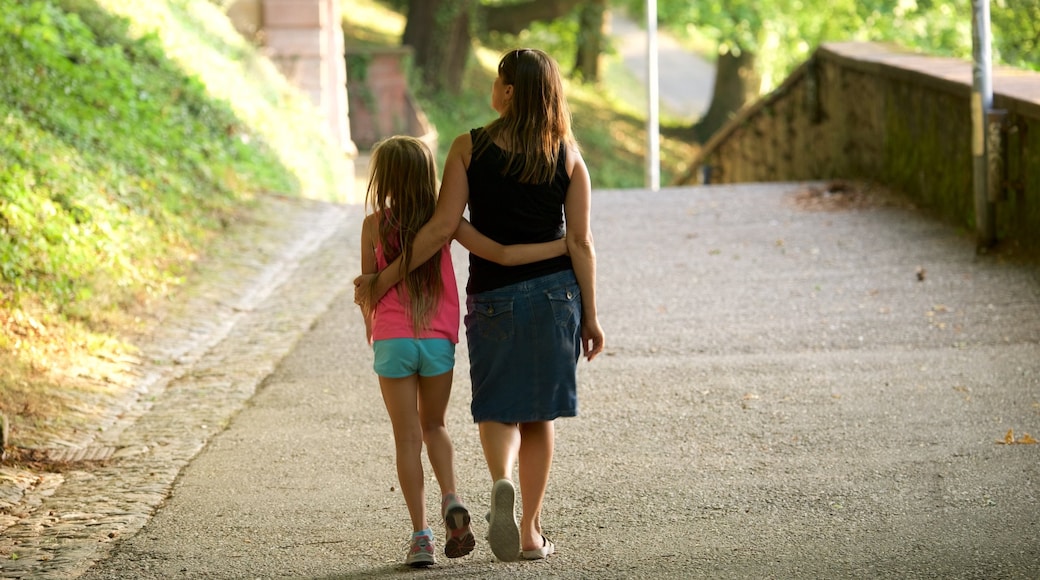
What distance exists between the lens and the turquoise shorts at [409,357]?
4.50 m

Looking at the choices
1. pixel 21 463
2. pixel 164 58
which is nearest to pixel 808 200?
pixel 164 58

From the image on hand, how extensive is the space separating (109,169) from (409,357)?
6.42 metres

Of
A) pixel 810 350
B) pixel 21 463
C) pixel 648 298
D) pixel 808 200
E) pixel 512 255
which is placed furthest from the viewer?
pixel 808 200

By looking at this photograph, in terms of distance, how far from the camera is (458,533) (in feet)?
14.5

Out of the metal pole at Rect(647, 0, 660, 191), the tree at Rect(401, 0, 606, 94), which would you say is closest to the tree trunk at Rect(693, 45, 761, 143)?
the tree at Rect(401, 0, 606, 94)

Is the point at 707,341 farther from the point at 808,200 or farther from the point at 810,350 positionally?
the point at 808,200

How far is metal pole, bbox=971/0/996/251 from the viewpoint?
9.34 meters

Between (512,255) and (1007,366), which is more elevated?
(512,255)

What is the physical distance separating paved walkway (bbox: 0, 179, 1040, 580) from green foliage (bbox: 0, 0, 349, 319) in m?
0.96

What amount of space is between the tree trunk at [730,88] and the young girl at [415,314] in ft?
95.3

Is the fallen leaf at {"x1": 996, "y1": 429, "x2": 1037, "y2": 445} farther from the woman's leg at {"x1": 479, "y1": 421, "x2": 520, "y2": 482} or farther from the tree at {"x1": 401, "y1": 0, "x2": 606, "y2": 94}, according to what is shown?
the tree at {"x1": 401, "y1": 0, "x2": 606, "y2": 94}

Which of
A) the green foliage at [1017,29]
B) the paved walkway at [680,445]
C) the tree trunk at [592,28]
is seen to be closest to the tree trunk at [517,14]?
the tree trunk at [592,28]

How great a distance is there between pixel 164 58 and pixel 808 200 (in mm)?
6777

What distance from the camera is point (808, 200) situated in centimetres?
1292
